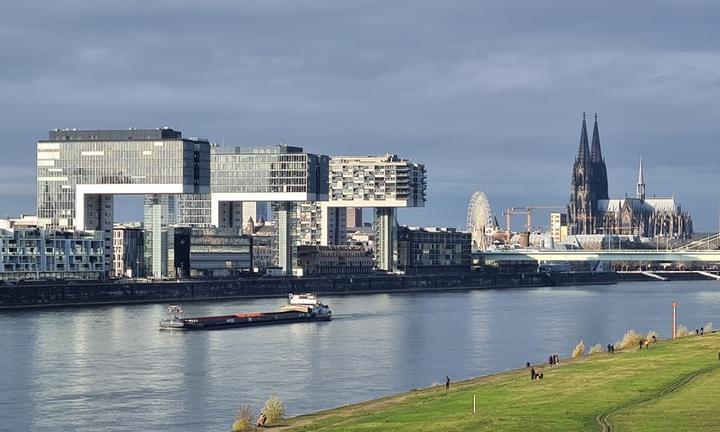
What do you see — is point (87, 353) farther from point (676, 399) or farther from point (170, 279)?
point (170, 279)

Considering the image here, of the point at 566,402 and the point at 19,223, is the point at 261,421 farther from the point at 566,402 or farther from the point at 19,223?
the point at 19,223

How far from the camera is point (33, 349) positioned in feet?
293

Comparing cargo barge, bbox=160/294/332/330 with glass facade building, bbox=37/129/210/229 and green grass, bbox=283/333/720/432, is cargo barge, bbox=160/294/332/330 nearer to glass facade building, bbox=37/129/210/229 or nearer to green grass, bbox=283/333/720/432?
glass facade building, bbox=37/129/210/229

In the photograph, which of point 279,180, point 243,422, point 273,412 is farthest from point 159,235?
point 243,422

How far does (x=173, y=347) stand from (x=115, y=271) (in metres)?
89.2

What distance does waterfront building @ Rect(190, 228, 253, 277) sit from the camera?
180 metres

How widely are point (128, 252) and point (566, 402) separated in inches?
5410

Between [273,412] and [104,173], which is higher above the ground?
[104,173]

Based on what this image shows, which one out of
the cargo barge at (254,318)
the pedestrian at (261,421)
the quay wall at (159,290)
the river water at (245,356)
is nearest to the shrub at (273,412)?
the pedestrian at (261,421)

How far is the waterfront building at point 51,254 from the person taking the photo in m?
154

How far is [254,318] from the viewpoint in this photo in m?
121

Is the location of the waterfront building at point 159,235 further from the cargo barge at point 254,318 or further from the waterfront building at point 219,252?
the cargo barge at point 254,318

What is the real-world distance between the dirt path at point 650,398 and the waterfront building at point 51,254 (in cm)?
10711

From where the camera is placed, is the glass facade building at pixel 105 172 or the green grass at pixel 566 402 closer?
the green grass at pixel 566 402
